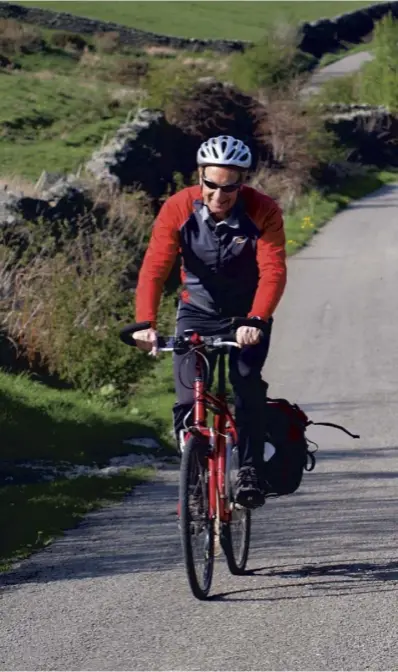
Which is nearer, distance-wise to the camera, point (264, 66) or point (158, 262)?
point (158, 262)

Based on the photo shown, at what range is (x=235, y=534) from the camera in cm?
736

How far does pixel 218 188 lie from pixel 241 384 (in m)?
1.00

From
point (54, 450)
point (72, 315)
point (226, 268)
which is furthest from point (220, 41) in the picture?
point (226, 268)

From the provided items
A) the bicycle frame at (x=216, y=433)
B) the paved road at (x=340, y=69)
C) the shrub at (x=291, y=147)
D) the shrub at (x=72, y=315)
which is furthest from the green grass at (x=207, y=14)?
the bicycle frame at (x=216, y=433)

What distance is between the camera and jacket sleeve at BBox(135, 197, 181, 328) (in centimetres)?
691

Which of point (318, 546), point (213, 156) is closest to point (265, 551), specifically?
point (318, 546)

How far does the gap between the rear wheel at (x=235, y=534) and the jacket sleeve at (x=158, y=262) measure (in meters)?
0.89

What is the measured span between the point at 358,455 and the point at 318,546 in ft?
17.8

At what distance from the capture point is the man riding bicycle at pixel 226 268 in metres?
6.90

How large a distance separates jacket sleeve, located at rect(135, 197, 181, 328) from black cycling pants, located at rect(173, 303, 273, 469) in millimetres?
237

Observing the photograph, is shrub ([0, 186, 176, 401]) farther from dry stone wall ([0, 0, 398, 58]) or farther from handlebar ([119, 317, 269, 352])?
dry stone wall ([0, 0, 398, 58])

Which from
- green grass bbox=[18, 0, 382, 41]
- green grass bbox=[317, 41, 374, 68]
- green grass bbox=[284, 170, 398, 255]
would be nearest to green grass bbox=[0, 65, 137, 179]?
green grass bbox=[284, 170, 398, 255]

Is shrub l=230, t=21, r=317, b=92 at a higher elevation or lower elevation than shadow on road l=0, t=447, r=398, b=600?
lower

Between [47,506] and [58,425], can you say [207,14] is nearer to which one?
[58,425]
